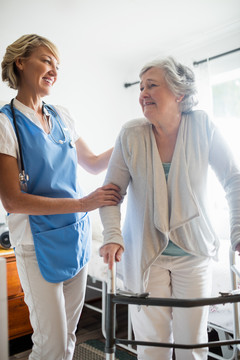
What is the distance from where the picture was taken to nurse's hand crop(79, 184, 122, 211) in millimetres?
1244

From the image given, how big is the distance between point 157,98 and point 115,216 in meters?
0.49

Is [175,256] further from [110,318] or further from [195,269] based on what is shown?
[110,318]

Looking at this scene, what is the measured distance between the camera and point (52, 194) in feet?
4.16

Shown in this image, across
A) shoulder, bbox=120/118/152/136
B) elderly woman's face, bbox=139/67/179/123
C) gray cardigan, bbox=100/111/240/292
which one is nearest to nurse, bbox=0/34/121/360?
gray cardigan, bbox=100/111/240/292

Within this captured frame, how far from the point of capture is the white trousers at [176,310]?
1.21 metres

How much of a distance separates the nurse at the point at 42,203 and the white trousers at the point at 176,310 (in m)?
0.30

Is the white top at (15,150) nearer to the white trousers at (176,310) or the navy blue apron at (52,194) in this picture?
the navy blue apron at (52,194)

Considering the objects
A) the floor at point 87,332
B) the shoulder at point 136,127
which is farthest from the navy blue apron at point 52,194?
the floor at point 87,332

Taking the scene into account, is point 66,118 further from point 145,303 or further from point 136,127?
point 145,303

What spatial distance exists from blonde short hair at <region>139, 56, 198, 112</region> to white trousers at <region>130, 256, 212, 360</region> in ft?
2.02

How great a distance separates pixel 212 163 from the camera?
1295 millimetres

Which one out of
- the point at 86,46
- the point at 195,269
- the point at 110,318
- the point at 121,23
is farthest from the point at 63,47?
the point at 110,318

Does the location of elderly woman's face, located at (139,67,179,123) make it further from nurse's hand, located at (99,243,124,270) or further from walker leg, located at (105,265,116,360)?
walker leg, located at (105,265,116,360)

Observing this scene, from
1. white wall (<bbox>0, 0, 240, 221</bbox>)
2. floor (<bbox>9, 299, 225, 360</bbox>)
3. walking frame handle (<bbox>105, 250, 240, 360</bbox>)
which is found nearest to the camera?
walking frame handle (<bbox>105, 250, 240, 360</bbox>)
